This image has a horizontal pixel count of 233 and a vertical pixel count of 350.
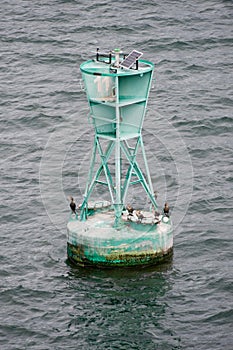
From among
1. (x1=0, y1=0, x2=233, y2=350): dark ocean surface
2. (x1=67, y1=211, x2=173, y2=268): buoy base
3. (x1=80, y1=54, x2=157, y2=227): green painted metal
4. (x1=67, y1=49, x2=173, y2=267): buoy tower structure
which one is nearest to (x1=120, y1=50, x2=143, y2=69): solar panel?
(x1=67, y1=49, x2=173, y2=267): buoy tower structure

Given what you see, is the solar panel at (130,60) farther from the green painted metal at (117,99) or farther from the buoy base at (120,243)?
the buoy base at (120,243)

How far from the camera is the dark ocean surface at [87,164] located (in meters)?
80.7

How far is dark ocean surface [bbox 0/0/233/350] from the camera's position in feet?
265

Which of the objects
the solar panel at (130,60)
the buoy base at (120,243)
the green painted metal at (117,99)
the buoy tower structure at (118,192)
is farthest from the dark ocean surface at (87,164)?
the solar panel at (130,60)

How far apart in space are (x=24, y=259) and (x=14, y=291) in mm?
5196

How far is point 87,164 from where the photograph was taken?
106812mm

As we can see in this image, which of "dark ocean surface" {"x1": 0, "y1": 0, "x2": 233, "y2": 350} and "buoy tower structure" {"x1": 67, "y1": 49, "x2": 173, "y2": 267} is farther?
"buoy tower structure" {"x1": 67, "y1": 49, "x2": 173, "y2": 267}

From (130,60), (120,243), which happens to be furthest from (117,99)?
(120,243)

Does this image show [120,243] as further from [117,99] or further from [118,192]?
[117,99]

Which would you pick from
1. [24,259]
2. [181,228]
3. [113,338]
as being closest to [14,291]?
[24,259]

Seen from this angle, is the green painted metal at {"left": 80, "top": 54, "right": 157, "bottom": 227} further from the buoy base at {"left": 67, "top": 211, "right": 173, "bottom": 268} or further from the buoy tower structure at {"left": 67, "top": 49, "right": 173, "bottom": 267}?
the buoy base at {"left": 67, "top": 211, "right": 173, "bottom": 268}

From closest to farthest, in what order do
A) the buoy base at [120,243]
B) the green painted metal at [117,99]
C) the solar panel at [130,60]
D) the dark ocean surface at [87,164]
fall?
the dark ocean surface at [87,164]
the green painted metal at [117,99]
the solar panel at [130,60]
the buoy base at [120,243]

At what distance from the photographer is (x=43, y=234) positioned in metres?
94.1

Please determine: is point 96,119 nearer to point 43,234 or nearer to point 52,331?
point 43,234
